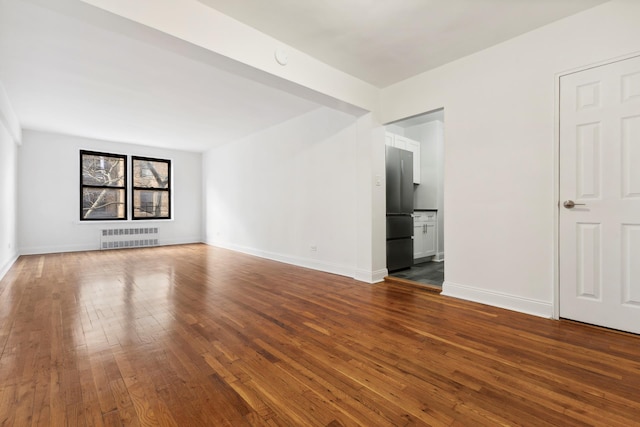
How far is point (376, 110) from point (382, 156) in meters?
Result: 0.62

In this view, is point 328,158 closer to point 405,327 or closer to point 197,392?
point 405,327

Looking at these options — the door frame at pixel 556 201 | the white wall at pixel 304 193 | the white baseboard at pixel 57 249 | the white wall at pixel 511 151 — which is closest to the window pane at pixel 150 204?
the white baseboard at pixel 57 249

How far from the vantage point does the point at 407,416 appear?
4.40 ft

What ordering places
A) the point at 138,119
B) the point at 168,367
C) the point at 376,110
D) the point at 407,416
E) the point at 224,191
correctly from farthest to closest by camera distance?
the point at 224,191, the point at 138,119, the point at 376,110, the point at 168,367, the point at 407,416

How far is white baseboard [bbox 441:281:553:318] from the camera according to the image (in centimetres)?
261

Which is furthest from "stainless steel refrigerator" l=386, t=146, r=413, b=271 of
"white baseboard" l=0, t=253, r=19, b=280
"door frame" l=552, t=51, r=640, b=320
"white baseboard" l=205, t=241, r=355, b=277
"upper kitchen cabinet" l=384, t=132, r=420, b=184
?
"white baseboard" l=0, t=253, r=19, b=280

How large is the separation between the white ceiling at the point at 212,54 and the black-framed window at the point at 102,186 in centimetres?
210

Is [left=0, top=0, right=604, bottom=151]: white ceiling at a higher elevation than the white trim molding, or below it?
higher

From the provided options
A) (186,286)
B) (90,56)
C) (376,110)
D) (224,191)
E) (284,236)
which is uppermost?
(90,56)

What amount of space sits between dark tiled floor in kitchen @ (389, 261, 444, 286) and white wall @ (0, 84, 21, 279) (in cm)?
569

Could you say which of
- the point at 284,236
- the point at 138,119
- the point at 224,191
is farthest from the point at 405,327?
the point at 224,191

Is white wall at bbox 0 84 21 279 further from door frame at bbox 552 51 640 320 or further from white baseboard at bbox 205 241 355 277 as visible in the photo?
door frame at bbox 552 51 640 320

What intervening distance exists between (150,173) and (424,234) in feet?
23.1

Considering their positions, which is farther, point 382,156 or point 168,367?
point 382,156
